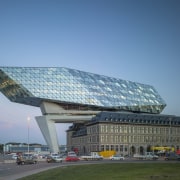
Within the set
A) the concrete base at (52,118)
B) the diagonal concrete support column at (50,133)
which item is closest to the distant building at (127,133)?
the concrete base at (52,118)

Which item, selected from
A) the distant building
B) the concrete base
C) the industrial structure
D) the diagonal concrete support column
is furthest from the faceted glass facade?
the diagonal concrete support column

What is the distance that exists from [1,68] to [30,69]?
9.05 m

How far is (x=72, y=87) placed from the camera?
11869cm

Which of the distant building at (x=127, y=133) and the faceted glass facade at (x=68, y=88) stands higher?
the faceted glass facade at (x=68, y=88)

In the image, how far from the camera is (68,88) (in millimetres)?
117938

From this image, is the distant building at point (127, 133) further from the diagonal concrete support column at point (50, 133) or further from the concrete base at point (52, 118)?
the diagonal concrete support column at point (50, 133)

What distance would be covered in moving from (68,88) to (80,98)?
543cm

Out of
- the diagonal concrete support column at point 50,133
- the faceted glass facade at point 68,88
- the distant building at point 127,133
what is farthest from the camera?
the distant building at point 127,133

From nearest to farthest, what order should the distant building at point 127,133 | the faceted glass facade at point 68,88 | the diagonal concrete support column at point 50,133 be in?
the faceted glass facade at point 68,88
the diagonal concrete support column at point 50,133
the distant building at point 127,133

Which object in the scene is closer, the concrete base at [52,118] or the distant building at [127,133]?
the concrete base at [52,118]

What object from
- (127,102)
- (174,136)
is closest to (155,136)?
(174,136)

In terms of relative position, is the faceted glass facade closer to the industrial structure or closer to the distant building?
the industrial structure

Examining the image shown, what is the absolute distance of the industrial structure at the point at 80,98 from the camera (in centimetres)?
11400

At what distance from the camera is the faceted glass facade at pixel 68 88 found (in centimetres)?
11288
